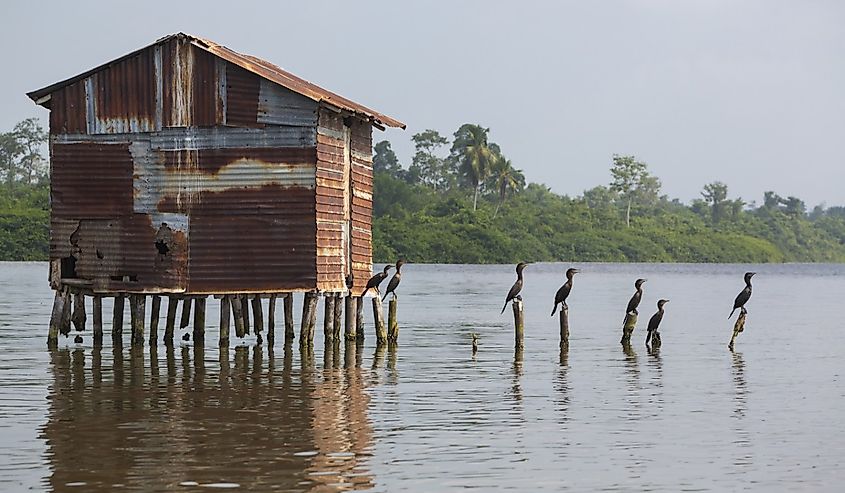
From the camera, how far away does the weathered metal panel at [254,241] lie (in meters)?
28.5

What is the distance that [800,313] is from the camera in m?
52.1

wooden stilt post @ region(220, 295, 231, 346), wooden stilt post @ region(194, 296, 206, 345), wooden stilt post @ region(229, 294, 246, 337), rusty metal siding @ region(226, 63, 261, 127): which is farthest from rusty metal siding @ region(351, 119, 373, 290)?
wooden stilt post @ region(194, 296, 206, 345)

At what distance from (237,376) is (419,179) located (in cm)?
11240

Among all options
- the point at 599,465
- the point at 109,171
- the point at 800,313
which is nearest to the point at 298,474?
the point at 599,465

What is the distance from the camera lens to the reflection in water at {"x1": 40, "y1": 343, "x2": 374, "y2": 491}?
1580 cm

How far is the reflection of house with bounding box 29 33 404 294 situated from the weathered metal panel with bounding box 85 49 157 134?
0.8 inches

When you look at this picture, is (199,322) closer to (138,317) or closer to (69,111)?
(138,317)

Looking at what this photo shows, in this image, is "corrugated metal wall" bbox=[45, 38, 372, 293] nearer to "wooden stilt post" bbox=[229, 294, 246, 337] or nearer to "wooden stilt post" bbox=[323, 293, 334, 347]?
"wooden stilt post" bbox=[323, 293, 334, 347]

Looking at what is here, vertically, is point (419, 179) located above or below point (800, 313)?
above

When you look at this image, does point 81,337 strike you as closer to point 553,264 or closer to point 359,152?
point 359,152

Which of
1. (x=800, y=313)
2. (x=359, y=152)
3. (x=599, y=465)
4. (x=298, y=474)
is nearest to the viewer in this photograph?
(x=298, y=474)

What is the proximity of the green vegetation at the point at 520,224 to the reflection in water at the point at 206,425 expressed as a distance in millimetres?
73222

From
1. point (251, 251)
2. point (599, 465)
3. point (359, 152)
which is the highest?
point (359, 152)

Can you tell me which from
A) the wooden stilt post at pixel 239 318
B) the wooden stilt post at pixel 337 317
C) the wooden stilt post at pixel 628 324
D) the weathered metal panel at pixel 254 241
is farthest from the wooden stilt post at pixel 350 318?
the wooden stilt post at pixel 628 324
